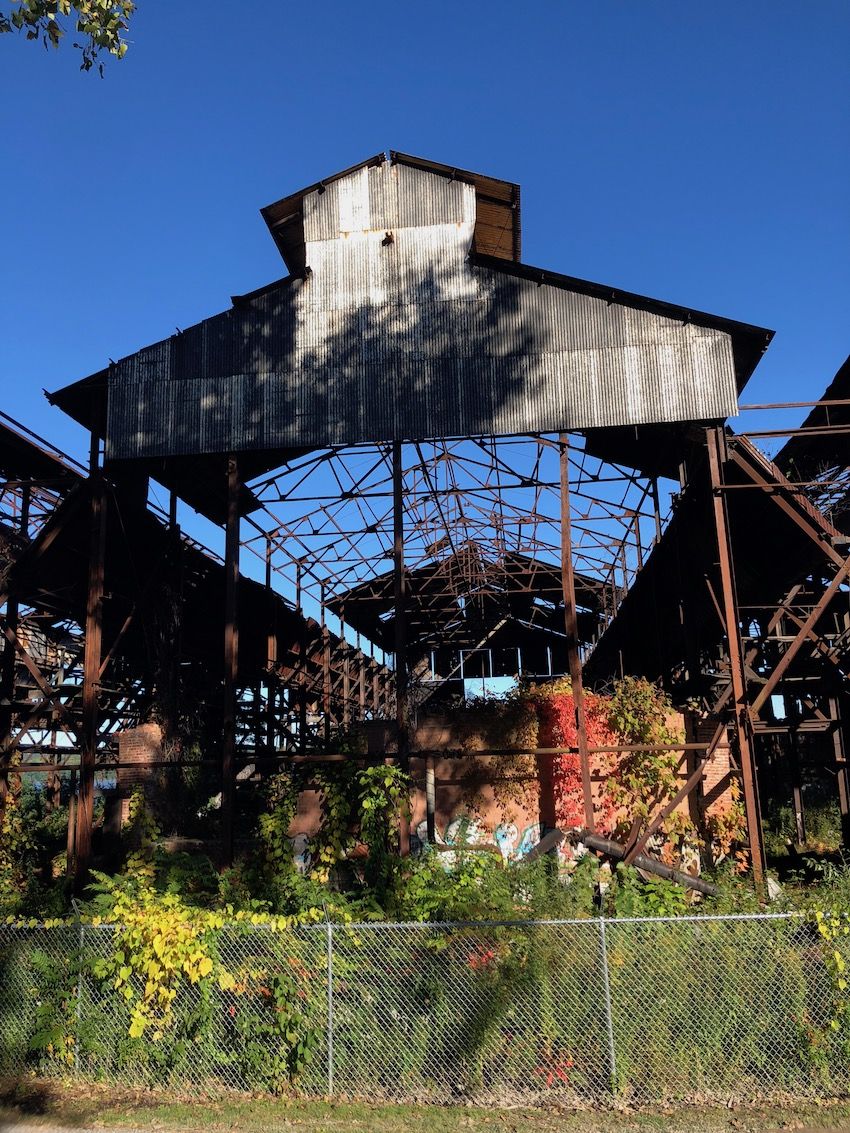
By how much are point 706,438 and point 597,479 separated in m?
2.45

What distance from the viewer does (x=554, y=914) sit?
9086mm

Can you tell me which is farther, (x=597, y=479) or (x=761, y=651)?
(x=761, y=651)

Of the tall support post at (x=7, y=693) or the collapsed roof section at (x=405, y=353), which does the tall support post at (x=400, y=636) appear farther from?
the tall support post at (x=7, y=693)

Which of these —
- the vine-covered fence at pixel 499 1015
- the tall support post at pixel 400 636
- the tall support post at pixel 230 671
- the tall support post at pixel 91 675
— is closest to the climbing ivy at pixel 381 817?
the tall support post at pixel 400 636

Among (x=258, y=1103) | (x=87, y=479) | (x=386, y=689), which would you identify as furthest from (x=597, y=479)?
(x=386, y=689)

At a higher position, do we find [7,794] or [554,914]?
[7,794]

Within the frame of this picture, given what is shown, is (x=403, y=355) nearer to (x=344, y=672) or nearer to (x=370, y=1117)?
(x=370, y=1117)

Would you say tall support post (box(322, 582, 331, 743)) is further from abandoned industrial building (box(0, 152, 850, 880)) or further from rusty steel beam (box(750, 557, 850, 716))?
rusty steel beam (box(750, 557, 850, 716))

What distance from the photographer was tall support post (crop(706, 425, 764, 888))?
14.0 metres

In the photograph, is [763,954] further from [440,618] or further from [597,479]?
[440,618]

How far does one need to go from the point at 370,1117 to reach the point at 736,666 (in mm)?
9273

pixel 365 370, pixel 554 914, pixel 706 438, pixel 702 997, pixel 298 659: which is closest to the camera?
pixel 702 997

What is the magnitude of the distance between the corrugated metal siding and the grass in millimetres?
11226

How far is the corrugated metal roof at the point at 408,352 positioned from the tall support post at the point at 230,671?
122 centimetres
